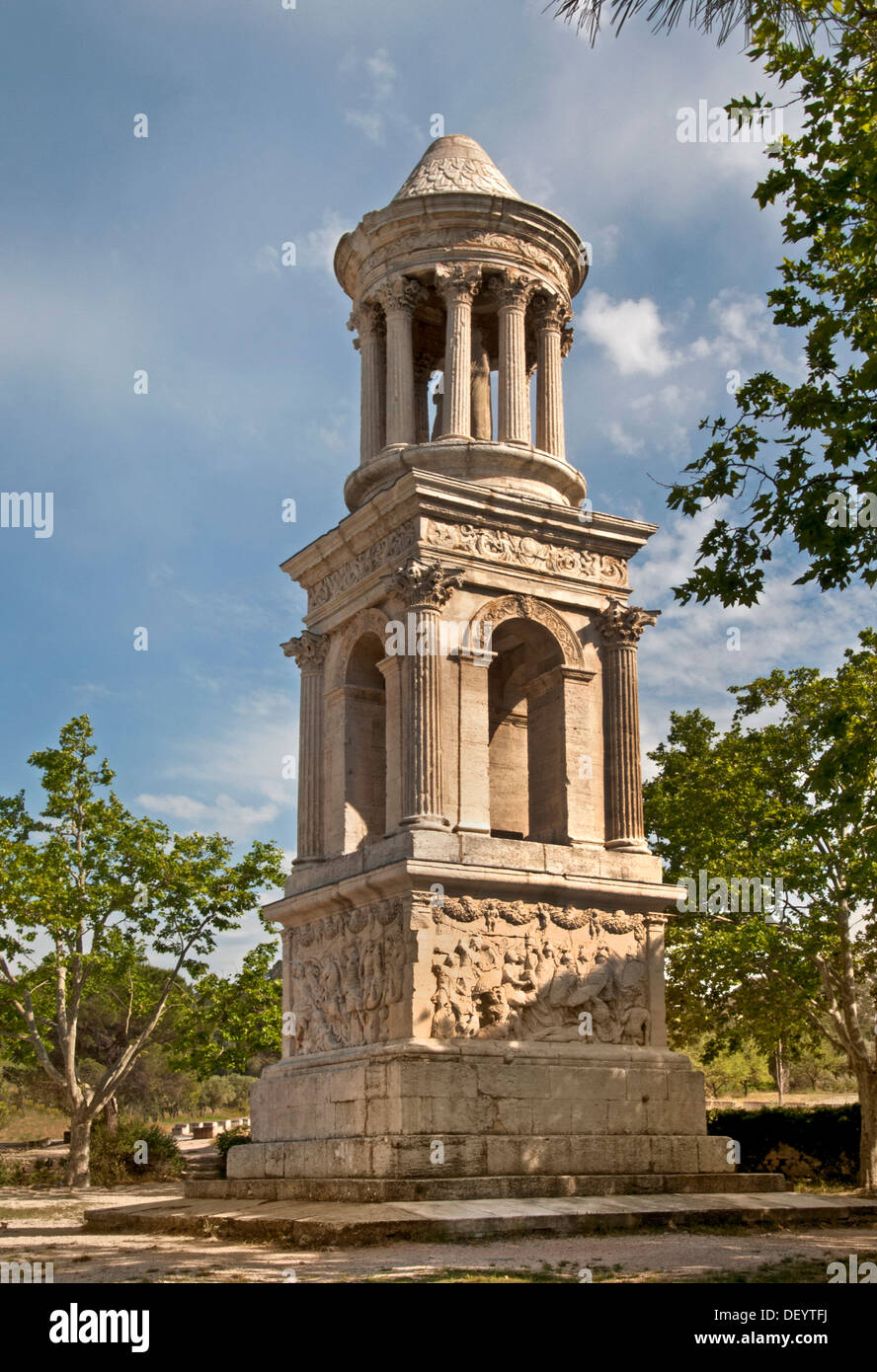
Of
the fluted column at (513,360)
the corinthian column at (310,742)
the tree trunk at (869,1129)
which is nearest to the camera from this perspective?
the corinthian column at (310,742)

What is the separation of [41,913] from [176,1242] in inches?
771

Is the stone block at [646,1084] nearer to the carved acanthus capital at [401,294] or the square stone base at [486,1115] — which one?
the square stone base at [486,1115]

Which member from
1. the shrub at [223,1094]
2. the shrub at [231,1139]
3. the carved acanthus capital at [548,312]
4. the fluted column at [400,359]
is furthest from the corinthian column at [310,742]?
the shrub at [223,1094]

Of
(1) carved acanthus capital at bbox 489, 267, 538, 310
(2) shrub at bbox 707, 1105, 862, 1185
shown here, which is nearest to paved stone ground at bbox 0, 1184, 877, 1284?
(2) shrub at bbox 707, 1105, 862, 1185

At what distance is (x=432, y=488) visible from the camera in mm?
21422

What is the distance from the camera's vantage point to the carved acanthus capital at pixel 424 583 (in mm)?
20891

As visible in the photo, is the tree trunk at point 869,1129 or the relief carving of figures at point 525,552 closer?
the relief carving of figures at point 525,552

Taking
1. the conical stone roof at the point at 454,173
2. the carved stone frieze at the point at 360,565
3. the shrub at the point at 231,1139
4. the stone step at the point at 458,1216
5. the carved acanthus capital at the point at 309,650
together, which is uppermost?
the conical stone roof at the point at 454,173

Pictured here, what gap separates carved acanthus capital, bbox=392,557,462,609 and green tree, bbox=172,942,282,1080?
1963 cm

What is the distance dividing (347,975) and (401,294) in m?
11.7

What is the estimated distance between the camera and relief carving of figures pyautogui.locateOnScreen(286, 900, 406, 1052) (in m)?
19.6

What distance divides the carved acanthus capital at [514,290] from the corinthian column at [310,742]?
660 centimetres

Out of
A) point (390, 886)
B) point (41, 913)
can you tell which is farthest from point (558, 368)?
point (41, 913)

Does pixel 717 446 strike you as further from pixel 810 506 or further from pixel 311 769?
pixel 311 769
